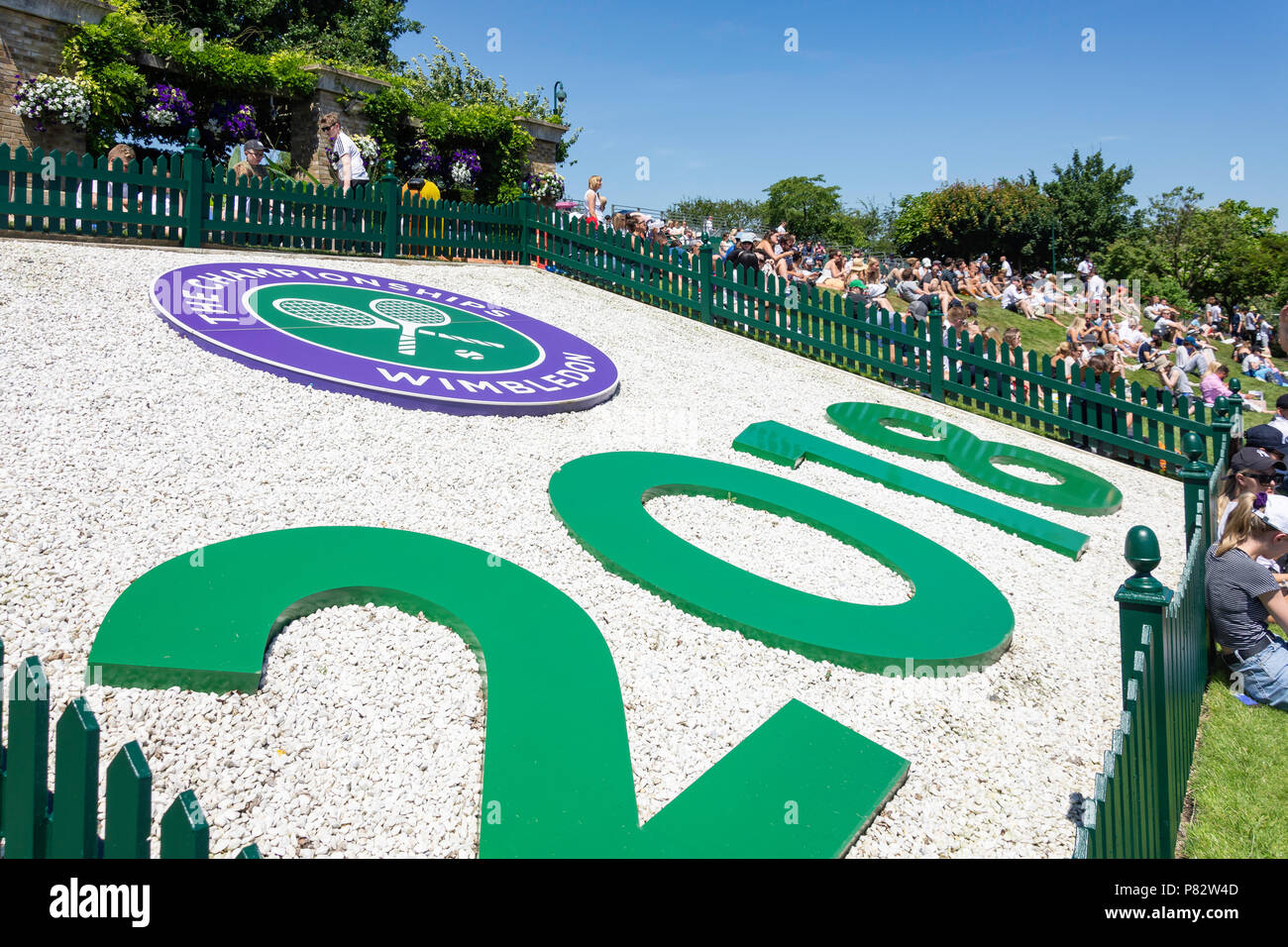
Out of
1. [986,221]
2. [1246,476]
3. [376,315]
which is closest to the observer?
[1246,476]

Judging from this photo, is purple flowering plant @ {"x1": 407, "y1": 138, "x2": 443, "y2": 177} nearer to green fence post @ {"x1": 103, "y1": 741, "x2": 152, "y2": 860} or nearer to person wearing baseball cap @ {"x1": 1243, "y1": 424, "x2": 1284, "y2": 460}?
person wearing baseball cap @ {"x1": 1243, "y1": 424, "x2": 1284, "y2": 460}

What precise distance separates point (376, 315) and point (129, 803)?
7.91m

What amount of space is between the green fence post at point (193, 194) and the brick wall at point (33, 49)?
6392 mm

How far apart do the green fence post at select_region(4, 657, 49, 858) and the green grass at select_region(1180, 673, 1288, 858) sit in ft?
14.9

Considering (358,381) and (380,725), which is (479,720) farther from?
(358,381)

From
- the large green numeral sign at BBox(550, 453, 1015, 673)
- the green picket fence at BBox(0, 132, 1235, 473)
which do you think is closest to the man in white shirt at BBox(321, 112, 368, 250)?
the green picket fence at BBox(0, 132, 1235, 473)

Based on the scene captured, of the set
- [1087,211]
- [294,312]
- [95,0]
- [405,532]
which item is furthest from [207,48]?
[1087,211]

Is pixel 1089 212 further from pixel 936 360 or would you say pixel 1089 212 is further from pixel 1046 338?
pixel 936 360

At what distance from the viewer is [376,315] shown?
929 centimetres

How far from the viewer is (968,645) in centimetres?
503

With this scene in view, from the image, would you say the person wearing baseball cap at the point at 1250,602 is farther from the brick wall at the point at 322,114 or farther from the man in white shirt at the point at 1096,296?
the man in white shirt at the point at 1096,296

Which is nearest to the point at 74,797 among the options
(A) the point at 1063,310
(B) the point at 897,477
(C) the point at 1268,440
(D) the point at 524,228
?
(B) the point at 897,477

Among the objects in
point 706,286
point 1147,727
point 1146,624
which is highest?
point 706,286
